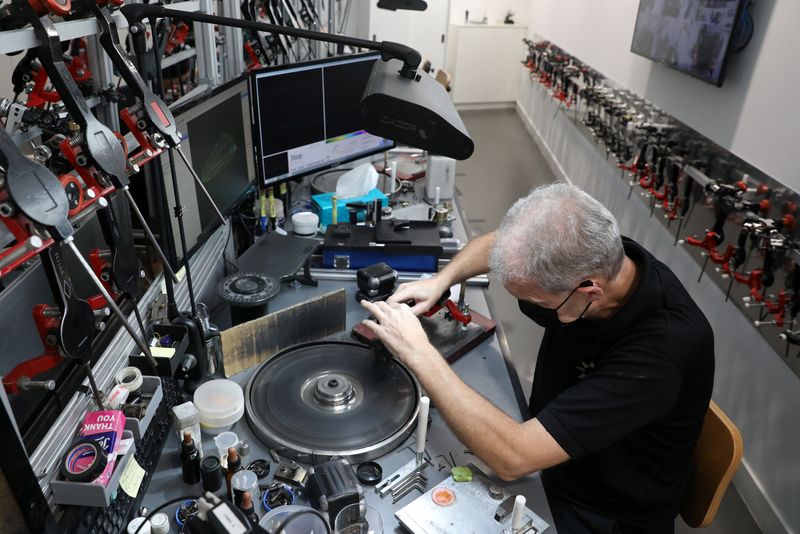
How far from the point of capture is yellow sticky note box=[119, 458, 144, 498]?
91 cm

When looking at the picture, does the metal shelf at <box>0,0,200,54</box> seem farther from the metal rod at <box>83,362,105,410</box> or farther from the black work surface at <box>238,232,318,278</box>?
the black work surface at <box>238,232,318,278</box>

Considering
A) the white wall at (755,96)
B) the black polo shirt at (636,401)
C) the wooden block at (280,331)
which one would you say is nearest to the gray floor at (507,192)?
the black polo shirt at (636,401)

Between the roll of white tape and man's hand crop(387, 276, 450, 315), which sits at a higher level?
the roll of white tape

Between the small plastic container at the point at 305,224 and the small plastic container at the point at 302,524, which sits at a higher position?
the small plastic container at the point at 302,524

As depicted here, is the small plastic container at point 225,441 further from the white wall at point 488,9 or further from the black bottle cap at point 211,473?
the white wall at point 488,9

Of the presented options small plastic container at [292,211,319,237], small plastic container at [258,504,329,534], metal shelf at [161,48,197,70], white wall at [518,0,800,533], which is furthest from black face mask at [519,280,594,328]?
metal shelf at [161,48,197,70]

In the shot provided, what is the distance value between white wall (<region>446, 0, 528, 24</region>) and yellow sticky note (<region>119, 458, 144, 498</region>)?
704cm

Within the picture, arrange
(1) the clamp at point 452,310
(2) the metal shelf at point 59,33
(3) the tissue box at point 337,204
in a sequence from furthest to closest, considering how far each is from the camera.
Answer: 1. (3) the tissue box at point 337,204
2. (1) the clamp at point 452,310
3. (2) the metal shelf at point 59,33

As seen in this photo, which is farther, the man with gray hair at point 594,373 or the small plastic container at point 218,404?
the small plastic container at point 218,404

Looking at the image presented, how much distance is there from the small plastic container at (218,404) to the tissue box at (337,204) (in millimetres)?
976

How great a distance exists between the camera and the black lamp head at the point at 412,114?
3.35 ft

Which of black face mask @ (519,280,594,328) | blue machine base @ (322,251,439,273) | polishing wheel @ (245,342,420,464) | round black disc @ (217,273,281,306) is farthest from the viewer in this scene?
blue machine base @ (322,251,439,273)

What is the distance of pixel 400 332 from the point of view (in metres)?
1.18

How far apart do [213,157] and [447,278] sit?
69cm
